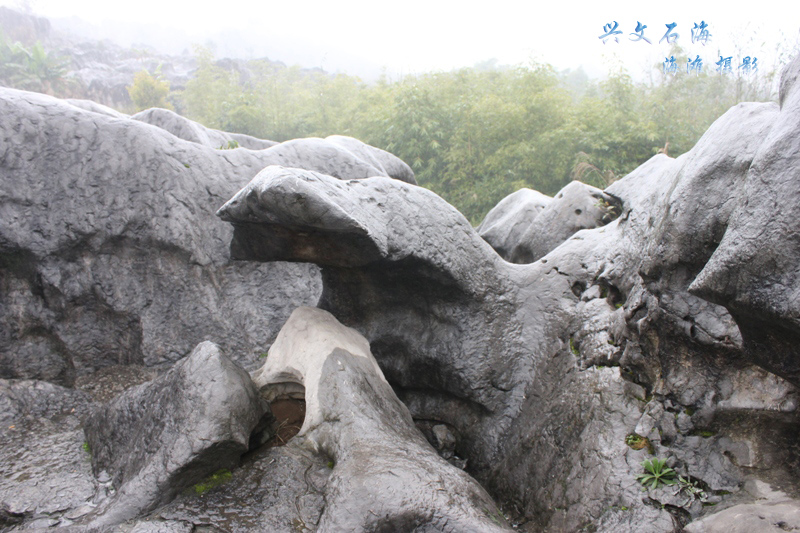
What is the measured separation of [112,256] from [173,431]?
2814mm

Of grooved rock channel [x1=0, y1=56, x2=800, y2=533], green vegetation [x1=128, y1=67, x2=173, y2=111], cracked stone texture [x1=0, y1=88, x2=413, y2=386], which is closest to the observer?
grooved rock channel [x1=0, y1=56, x2=800, y2=533]

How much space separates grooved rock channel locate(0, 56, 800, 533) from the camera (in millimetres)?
3092

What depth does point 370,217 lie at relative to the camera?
4.47 metres

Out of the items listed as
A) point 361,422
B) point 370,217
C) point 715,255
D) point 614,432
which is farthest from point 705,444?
point 370,217

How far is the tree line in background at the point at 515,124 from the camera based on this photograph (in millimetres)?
14969

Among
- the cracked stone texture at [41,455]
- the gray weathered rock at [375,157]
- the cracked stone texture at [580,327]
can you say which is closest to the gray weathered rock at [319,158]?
the gray weathered rock at [375,157]

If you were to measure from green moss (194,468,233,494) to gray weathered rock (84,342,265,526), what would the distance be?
0.03m

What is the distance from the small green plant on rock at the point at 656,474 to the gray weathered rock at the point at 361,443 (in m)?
0.93

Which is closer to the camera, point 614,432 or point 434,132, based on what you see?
point 614,432

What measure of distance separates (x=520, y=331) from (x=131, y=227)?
4133 millimetres

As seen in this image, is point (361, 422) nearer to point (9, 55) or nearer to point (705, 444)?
point (705, 444)

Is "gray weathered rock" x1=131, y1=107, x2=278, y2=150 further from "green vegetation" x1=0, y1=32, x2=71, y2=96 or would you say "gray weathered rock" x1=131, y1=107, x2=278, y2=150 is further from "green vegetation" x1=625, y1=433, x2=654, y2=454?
"green vegetation" x1=0, y1=32, x2=71, y2=96

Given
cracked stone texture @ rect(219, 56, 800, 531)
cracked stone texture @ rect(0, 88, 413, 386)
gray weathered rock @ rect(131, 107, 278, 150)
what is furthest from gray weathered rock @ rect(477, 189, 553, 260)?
gray weathered rock @ rect(131, 107, 278, 150)

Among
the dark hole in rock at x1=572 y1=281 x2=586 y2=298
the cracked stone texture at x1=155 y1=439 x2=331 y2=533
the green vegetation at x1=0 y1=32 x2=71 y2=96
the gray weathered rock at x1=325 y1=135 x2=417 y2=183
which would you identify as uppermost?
the green vegetation at x1=0 y1=32 x2=71 y2=96
